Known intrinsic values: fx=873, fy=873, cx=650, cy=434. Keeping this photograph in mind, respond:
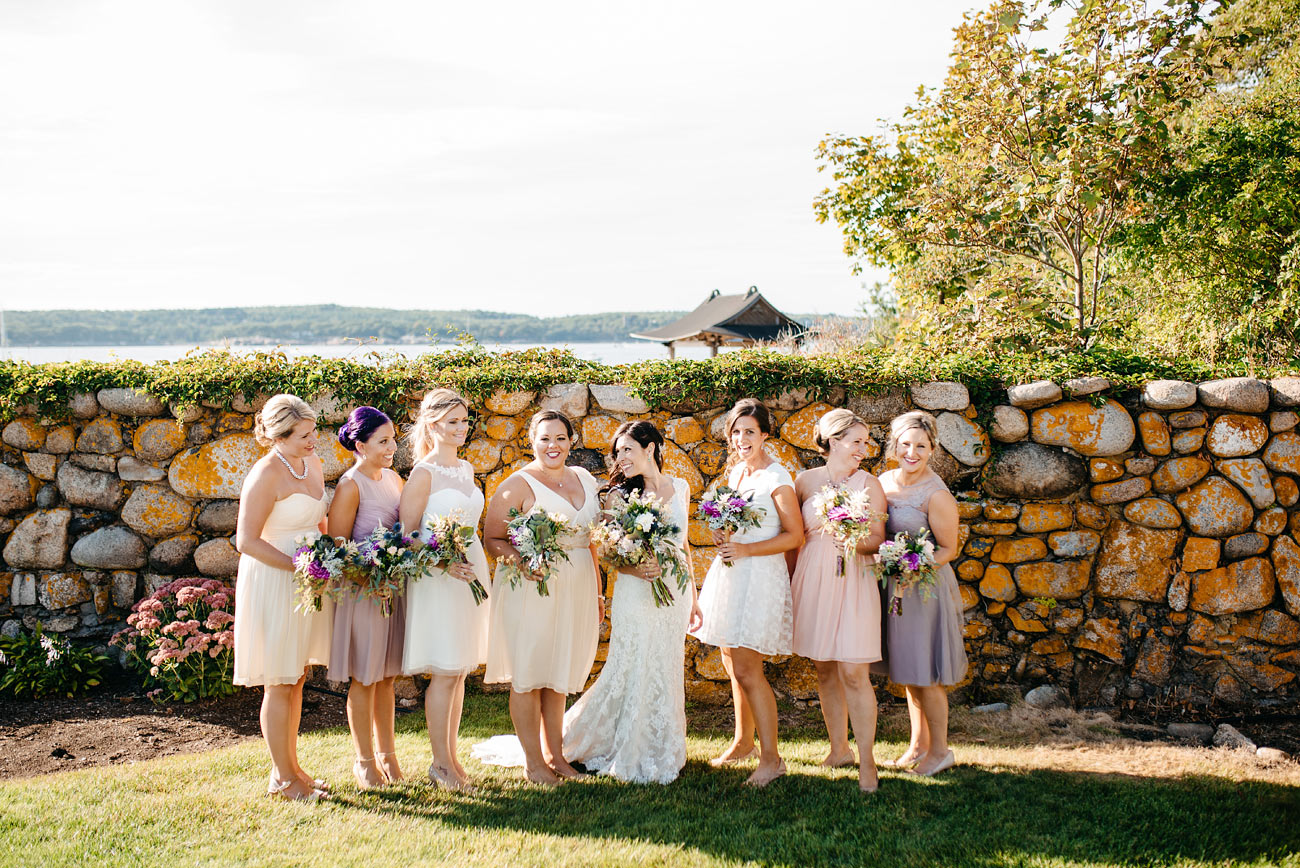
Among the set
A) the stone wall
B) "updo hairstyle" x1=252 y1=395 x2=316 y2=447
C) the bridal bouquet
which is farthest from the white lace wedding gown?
"updo hairstyle" x1=252 y1=395 x2=316 y2=447

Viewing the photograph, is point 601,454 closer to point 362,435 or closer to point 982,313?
point 362,435

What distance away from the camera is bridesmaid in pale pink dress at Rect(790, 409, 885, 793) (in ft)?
15.5

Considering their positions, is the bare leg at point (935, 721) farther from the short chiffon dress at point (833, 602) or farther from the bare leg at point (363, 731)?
the bare leg at point (363, 731)

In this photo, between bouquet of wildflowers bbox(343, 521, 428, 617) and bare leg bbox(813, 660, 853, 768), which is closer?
bouquet of wildflowers bbox(343, 521, 428, 617)

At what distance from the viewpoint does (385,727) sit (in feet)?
15.8

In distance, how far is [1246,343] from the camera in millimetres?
7922

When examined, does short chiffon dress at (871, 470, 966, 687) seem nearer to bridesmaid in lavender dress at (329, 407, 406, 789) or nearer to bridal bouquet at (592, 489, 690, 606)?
bridal bouquet at (592, 489, 690, 606)

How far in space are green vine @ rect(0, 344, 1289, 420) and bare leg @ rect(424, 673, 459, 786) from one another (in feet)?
7.98

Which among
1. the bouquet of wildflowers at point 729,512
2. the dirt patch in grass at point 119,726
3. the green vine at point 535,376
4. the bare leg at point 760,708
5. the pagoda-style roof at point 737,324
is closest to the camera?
the bouquet of wildflowers at point 729,512

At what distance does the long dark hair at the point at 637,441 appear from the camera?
15.9 ft

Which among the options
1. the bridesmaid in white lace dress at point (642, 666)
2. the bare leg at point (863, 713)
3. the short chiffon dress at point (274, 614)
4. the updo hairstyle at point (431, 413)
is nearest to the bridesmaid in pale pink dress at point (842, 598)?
the bare leg at point (863, 713)

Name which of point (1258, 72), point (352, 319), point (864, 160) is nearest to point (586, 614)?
point (864, 160)

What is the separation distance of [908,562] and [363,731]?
10.0 ft

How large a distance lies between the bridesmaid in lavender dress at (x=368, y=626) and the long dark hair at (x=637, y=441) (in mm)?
1196
